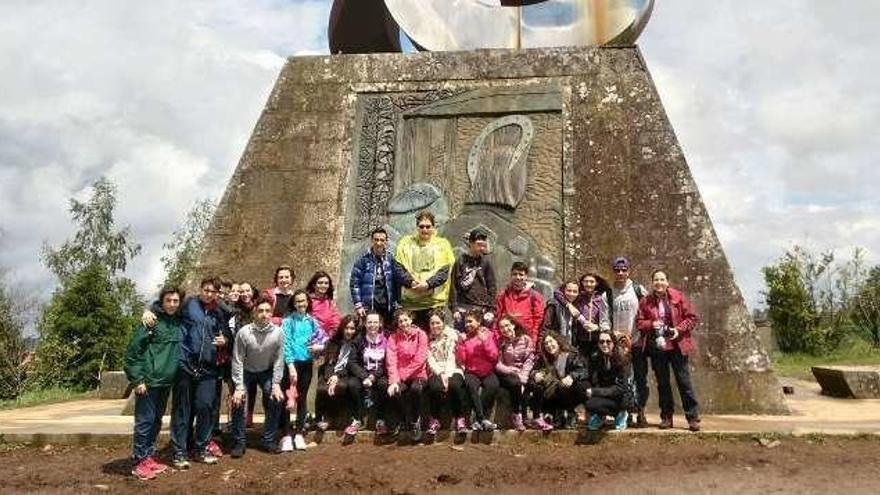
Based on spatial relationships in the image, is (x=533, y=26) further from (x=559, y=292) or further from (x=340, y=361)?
(x=340, y=361)

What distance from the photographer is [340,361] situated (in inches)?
215

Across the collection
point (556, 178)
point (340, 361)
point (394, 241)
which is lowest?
point (340, 361)

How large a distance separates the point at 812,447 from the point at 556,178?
349 cm

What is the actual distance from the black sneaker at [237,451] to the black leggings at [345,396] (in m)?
0.64

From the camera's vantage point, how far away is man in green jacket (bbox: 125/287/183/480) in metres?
4.69

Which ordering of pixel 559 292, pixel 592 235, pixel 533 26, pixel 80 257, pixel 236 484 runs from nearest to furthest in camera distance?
pixel 236 484
pixel 559 292
pixel 592 235
pixel 533 26
pixel 80 257

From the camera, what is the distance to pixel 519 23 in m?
8.28

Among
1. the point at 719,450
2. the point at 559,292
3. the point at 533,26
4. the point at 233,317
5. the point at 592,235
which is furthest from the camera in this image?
the point at 533,26

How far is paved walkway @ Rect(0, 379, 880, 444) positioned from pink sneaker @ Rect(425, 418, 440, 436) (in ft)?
1.42

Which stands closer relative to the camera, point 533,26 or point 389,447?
point 389,447

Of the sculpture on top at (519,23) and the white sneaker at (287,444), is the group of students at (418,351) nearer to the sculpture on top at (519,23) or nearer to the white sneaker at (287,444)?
the white sneaker at (287,444)

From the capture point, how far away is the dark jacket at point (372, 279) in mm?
5688

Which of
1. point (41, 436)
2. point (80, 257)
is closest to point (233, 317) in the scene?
point (41, 436)

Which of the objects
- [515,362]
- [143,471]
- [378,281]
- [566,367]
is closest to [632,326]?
[566,367]
